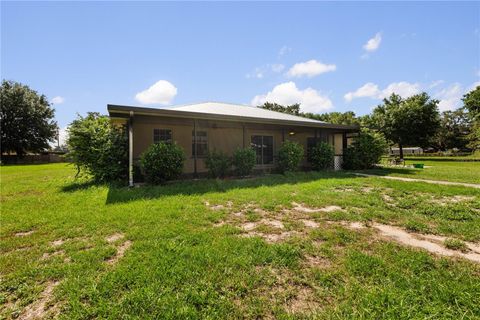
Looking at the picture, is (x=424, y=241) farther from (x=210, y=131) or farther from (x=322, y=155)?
(x=210, y=131)

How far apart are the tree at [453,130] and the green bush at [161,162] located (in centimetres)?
4987

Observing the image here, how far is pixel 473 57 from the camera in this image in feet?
46.0

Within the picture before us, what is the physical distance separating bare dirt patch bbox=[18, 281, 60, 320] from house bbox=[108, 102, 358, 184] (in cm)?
565

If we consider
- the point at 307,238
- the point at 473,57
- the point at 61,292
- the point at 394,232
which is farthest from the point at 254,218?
the point at 473,57

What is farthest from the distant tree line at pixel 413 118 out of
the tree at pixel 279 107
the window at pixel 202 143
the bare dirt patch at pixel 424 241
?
the bare dirt patch at pixel 424 241

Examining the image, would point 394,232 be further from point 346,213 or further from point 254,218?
point 254,218

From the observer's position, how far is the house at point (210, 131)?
26.8 feet

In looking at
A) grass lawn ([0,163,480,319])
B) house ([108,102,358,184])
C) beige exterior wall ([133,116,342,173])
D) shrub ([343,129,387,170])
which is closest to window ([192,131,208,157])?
house ([108,102,358,184])

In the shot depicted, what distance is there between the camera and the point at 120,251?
2799 mm

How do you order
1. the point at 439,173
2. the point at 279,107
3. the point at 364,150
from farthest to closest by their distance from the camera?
the point at 279,107 → the point at 364,150 → the point at 439,173

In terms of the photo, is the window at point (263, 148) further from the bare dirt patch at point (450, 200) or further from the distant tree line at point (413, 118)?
the distant tree line at point (413, 118)

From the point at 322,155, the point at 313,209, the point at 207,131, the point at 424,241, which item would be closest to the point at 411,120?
the point at 322,155

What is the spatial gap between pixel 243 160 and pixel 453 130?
51191 millimetres

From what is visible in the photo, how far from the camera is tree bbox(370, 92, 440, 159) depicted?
943 inches
